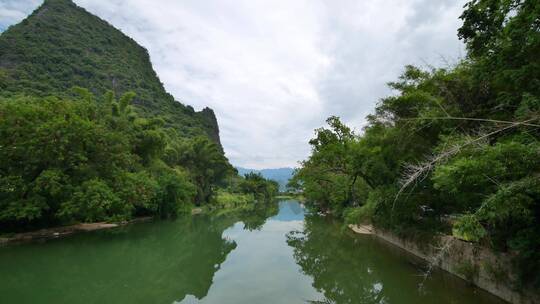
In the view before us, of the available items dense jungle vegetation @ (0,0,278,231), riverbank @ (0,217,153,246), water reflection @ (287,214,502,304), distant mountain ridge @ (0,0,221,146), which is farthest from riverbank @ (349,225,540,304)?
distant mountain ridge @ (0,0,221,146)

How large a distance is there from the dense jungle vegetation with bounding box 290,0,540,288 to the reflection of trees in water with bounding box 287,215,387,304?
209cm

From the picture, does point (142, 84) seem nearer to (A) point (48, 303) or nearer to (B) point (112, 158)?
(B) point (112, 158)

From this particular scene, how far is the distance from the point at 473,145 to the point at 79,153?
57.3ft

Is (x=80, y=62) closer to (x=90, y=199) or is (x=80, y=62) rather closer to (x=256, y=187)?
(x=256, y=187)

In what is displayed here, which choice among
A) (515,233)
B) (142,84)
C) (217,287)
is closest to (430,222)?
(515,233)

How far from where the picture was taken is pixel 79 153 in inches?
664

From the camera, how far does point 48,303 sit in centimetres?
772

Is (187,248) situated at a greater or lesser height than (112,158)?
lesser

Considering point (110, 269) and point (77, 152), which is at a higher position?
point (77, 152)

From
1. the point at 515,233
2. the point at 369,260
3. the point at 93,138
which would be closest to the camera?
the point at 515,233

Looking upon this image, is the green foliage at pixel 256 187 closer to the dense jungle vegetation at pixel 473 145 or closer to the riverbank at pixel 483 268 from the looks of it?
the dense jungle vegetation at pixel 473 145

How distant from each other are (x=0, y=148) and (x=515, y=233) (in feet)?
65.6

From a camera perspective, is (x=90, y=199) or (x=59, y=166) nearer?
(x=90, y=199)

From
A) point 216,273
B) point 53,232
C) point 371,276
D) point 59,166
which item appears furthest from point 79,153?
point 371,276
